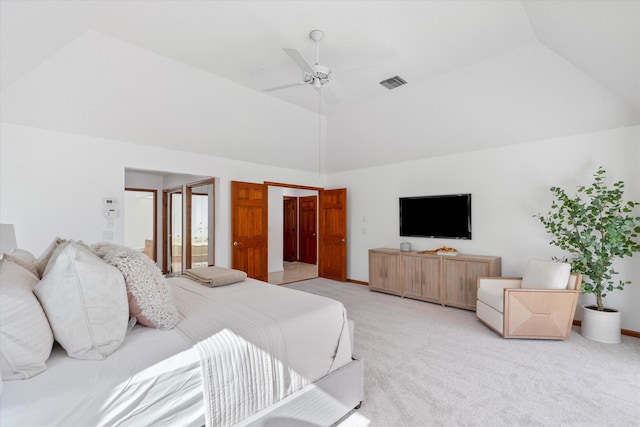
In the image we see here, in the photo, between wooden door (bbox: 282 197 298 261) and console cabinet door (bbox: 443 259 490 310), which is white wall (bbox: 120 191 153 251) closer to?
wooden door (bbox: 282 197 298 261)

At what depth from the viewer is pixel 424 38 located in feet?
9.89

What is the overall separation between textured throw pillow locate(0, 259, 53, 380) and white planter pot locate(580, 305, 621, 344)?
487 centimetres

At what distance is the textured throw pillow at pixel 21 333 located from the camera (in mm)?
1147

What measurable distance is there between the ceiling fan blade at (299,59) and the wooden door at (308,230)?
21.0 ft

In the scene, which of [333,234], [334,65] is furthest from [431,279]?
[334,65]

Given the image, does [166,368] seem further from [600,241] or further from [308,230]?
[308,230]

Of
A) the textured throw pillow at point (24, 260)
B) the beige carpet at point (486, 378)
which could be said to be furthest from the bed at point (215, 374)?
the textured throw pillow at point (24, 260)

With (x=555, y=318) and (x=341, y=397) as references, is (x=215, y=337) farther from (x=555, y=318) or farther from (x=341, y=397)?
(x=555, y=318)

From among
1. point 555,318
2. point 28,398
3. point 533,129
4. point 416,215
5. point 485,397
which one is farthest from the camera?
point 416,215

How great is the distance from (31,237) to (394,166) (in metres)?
5.60

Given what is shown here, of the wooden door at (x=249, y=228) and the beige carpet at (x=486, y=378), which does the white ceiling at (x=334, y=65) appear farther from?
the beige carpet at (x=486, y=378)

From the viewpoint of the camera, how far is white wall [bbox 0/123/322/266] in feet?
10.9

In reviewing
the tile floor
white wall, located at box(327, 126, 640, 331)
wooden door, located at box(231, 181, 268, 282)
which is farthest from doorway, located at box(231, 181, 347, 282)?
white wall, located at box(327, 126, 640, 331)

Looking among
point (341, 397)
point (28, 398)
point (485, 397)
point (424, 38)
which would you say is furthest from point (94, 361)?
point (424, 38)
